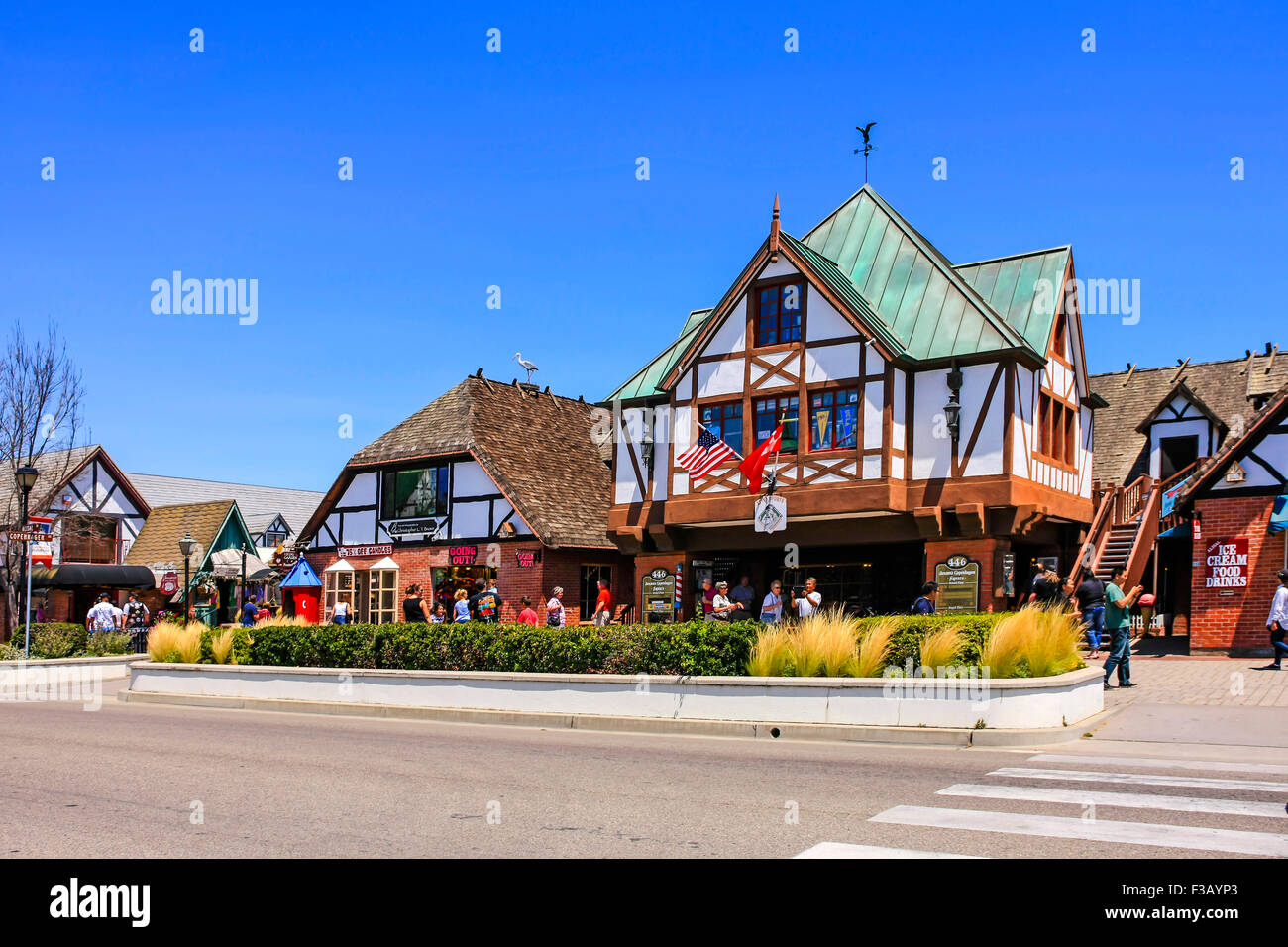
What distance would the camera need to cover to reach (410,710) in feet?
53.8

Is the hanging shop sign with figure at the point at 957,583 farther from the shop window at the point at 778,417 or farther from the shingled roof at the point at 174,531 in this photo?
the shingled roof at the point at 174,531

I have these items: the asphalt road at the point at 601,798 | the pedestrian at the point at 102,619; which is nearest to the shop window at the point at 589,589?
the pedestrian at the point at 102,619

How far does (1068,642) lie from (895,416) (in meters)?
10.5

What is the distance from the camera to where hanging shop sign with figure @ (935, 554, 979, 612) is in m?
23.1

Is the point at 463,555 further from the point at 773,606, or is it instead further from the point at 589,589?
the point at 773,606

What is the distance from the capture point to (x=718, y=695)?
45.5ft

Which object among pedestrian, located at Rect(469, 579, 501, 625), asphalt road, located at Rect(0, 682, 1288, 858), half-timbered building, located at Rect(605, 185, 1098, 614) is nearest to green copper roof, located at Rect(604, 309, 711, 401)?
half-timbered building, located at Rect(605, 185, 1098, 614)

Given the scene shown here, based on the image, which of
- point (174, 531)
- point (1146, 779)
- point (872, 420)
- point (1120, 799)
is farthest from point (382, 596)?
point (1120, 799)

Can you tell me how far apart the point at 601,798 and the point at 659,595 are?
18.9 m

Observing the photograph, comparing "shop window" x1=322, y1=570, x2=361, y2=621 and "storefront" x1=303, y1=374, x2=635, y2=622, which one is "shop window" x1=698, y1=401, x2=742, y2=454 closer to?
"storefront" x1=303, y1=374, x2=635, y2=622

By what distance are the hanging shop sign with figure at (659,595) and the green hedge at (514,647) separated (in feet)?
32.7

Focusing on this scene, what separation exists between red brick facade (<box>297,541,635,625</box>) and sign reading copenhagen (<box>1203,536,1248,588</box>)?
15.0 meters

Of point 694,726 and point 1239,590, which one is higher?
point 1239,590
